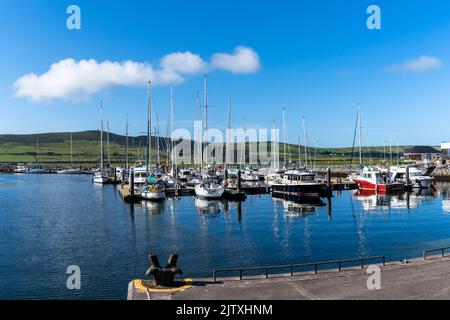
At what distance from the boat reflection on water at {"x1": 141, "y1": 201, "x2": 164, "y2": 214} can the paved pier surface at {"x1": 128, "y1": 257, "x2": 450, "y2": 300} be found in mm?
46047

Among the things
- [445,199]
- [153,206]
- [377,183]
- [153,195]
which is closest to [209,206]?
[153,206]

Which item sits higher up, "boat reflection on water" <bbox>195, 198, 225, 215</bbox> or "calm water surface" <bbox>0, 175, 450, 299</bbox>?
"boat reflection on water" <bbox>195, 198, 225, 215</bbox>

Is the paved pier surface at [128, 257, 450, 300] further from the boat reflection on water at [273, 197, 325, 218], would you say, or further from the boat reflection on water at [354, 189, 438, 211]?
the boat reflection on water at [354, 189, 438, 211]

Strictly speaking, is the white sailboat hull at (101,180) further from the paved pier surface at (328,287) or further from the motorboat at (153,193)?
the paved pier surface at (328,287)

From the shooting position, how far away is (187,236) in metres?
47.1

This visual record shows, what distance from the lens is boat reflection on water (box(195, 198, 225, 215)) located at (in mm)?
67312

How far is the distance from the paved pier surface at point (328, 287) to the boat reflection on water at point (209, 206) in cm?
4321

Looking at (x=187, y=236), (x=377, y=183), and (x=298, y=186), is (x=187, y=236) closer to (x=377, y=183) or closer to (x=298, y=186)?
(x=298, y=186)

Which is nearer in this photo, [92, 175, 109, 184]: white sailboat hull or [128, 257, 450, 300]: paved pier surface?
[128, 257, 450, 300]: paved pier surface

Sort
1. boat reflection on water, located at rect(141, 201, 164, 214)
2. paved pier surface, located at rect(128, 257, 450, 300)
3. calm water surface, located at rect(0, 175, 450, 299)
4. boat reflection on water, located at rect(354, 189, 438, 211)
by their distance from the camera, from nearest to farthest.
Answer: paved pier surface, located at rect(128, 257, 450, 300) < calm water surface, located at rect(0, 175, 450, 299) < boat reflection on water, located at rect(141, 201, 164, 214) < boat reflection on water, located at rect(354, 189, 438, 211)

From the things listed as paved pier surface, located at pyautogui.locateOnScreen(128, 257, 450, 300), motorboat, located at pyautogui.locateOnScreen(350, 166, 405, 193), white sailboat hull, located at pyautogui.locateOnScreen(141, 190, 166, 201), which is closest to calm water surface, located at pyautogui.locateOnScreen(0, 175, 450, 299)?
white sailboat hull, located at pyautogui.locateOnScreen(141, 190, 166, 201)

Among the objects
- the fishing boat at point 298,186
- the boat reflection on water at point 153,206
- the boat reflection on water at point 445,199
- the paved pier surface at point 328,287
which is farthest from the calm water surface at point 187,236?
the paved pier surface at point 328,287

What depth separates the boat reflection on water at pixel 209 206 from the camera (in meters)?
67.3

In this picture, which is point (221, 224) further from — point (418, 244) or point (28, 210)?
point (28, 210)
